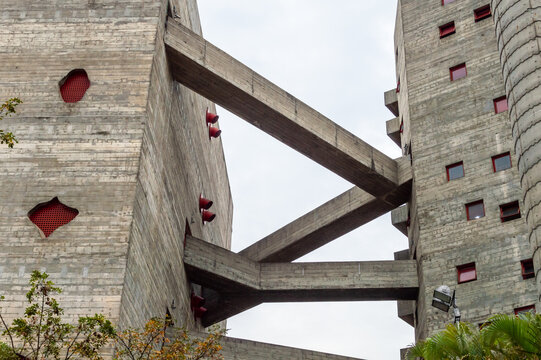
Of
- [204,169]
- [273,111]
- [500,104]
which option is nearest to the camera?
[273,111]

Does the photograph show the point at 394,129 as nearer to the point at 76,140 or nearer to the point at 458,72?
the point at 458,72

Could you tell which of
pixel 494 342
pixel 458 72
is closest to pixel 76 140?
pixel 494 342

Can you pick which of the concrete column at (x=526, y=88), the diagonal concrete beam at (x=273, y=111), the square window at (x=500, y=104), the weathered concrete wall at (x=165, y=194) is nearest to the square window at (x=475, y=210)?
the diagonal concrete beam at (x=273, y=111)

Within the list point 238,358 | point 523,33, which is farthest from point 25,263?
point 523,33

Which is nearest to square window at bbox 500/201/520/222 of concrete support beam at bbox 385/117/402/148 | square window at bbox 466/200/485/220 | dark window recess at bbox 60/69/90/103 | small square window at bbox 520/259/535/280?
square window at bbox 466/200/485/220

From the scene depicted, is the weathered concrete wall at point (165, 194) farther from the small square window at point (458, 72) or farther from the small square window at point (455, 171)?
the small square window at point (458, 72)

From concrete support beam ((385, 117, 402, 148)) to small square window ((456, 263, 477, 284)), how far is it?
33.9ft

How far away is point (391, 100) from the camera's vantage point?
3947 cm

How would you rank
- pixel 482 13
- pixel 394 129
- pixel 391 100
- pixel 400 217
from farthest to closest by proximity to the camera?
pixel 391 100 < pixel 394 129 < pixel 400 217 < pixel 482 13

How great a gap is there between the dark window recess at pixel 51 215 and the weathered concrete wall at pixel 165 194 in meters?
1.96

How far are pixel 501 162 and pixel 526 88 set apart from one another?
13414 millimetres

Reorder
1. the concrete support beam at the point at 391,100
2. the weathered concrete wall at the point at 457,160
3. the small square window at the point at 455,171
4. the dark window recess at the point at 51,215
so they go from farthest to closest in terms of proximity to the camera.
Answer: the concrete support beam at the point at 391,100, the small square window at the point at 455,171, the weathered concrete wall at the point at 457,160, the dark window recess at the point at 51,215

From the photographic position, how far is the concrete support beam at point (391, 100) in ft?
129

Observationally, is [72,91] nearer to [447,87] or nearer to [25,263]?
[25,263]
